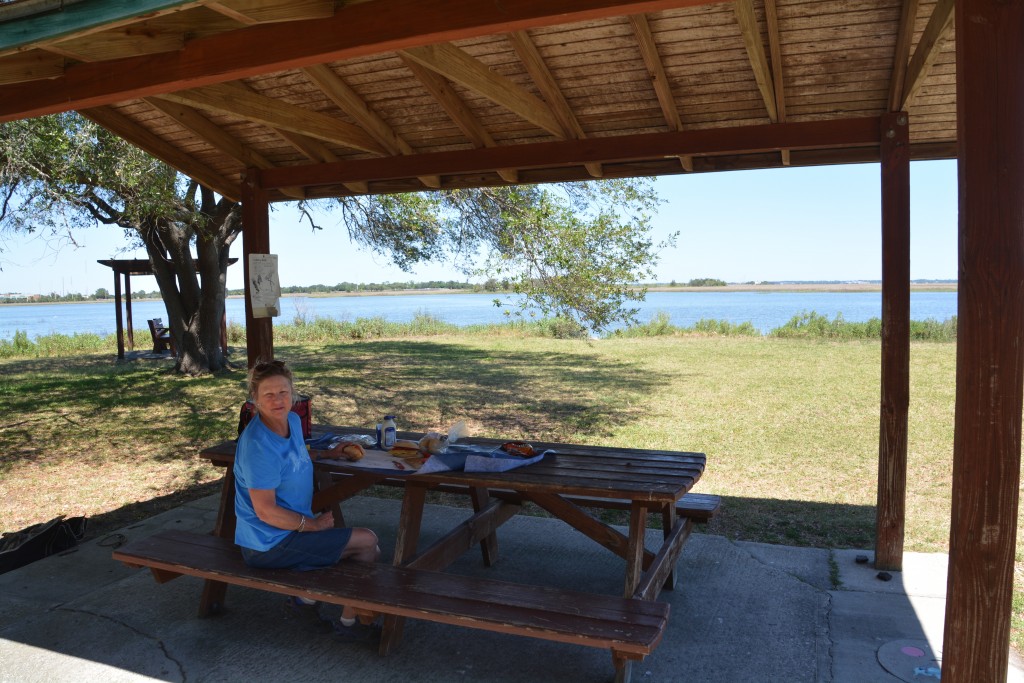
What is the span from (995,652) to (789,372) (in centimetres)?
1232

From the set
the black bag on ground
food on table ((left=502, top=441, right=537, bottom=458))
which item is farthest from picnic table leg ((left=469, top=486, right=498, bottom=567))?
the black bag on ground

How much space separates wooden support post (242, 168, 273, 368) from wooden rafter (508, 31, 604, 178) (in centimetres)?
240

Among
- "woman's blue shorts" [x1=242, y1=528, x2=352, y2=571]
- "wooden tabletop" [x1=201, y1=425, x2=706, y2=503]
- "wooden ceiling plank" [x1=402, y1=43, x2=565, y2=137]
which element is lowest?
"woman's blue shorts" [x1=242, y1=528, x2=352, y2=571]

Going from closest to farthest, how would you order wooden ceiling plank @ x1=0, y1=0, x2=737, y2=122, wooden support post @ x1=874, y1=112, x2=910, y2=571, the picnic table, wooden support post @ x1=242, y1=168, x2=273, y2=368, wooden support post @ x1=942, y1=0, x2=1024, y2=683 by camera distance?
1. wooden support post @ x1=942, y1=0, x2=1024, y2=683
2. wooden ceiling plank @ x1=0, y1=0, x2=737, y2=122
3. the picnic table
4. wooden support post @ x1=874, y1=112, x2=910, y2=571
5. wooden support post @ x1=242, y1=168, x2=273, y2=368

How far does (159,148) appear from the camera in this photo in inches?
229

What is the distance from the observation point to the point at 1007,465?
8.02 feet

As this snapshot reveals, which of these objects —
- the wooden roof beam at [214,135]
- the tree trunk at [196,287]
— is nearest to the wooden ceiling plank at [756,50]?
the wooden roof beam at [214,135]

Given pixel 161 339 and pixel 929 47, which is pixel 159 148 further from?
pixel 161 339

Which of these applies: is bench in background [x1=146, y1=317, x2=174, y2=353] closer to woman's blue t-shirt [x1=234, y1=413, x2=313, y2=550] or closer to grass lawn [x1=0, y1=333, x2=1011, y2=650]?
grass lawn [x1=0, y1=333, x2=1011, y2=650]

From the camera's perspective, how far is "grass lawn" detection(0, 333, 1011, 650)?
246 inches

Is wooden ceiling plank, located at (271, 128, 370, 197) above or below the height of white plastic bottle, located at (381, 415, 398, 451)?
above

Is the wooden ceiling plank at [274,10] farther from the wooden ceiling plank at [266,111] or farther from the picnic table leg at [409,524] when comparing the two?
the picnic table leg at [409,524]

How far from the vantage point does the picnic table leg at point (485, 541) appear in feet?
15.0

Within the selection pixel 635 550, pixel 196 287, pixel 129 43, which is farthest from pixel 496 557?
pixel 196 287
